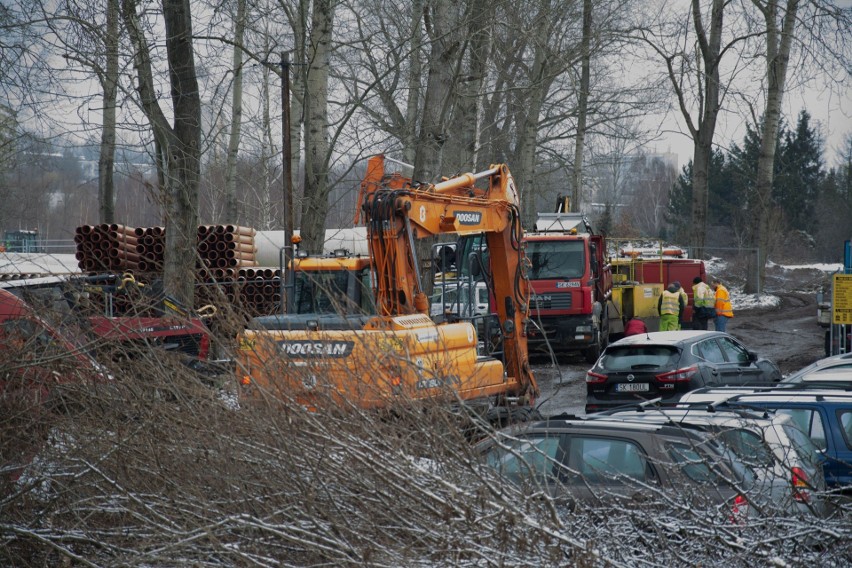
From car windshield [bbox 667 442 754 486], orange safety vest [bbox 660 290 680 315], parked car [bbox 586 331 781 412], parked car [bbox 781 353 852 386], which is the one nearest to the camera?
car windshield [bbox 667 442 754 486]

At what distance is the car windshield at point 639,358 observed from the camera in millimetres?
14109

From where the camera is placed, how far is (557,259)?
71.2 ft

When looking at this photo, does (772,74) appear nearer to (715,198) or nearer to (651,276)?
(651,276)

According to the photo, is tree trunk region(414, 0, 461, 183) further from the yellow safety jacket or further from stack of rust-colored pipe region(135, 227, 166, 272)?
the yellow safety jacket

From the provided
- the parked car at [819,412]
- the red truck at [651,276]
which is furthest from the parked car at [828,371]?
the red truck at [651,276]

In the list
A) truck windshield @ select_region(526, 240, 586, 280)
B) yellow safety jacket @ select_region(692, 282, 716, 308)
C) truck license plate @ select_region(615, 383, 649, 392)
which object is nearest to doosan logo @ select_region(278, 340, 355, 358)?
truck license plate @ select_region(615, 383, 649, 392)

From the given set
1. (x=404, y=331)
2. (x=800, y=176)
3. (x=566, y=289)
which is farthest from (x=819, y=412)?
(x=800, y=176)

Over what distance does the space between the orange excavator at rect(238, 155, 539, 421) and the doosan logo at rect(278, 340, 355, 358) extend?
13 mm

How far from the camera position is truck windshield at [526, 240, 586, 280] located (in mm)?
21484

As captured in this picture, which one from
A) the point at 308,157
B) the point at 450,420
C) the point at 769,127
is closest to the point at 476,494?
the point at 450,420

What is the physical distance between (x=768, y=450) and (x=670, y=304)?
17967mm

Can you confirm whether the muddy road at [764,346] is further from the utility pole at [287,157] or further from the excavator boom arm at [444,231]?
the utility pole at [287,157]

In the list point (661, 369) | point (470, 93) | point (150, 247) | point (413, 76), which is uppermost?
point (413, 76)

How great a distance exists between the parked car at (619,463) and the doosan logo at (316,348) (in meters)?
1.23
